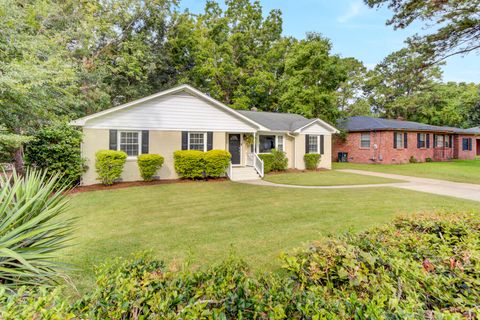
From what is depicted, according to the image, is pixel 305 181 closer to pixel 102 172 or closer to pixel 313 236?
pixel 313 236

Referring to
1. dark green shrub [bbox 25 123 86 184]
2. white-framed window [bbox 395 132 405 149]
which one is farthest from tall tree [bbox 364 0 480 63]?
dark green shrub [bbox 25 123 86 184]

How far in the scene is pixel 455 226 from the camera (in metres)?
3.34

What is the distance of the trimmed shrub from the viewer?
13.4 m

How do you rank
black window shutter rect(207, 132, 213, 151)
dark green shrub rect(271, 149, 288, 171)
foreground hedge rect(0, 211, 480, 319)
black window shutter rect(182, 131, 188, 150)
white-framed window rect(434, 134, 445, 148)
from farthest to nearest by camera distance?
white-framed window rect(434, 134, 445, 148) → dark green shrub rect(271, 149, 288, 171) → black window shutter rect(207, 132, 213, 151) → black window shutter rect(182, 131, 188, 150) → foreground hedge rect(0, 211, 480, 319)

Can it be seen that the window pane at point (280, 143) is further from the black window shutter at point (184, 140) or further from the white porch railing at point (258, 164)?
the black window shutter at point (184, 140)

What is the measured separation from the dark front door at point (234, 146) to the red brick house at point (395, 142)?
1300 centimetres

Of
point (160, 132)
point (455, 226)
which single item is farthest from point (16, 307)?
point (160, 132)

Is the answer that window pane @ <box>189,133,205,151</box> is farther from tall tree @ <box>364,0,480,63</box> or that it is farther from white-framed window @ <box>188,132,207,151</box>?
tall tree @ <box>364,0,480,63</box>

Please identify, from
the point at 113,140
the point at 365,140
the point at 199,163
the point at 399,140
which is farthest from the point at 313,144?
the point at 113,140

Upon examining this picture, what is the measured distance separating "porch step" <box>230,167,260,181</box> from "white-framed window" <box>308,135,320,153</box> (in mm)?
5428

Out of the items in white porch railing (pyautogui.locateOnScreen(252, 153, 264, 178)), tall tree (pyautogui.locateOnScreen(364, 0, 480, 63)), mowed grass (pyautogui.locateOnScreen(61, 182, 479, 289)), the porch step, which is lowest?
mowed grass (pyautogui.locateOnScreen(61, 182, 479, 289))

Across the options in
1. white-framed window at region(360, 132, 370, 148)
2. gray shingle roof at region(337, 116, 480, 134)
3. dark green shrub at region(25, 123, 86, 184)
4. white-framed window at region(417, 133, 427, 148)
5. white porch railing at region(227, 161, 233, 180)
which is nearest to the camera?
dark green shrub at region(25, 123, 86, 184)

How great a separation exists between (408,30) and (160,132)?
13.8m

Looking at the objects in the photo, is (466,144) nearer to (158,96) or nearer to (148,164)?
(158,96)
